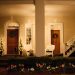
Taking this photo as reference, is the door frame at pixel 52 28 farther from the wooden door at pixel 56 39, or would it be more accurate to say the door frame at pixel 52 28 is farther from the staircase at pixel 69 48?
the staircase at pixel 69 48

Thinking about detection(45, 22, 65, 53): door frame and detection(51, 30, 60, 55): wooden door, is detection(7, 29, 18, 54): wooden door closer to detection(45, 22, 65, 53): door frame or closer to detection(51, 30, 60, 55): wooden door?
detection(45, 22, 65, 53): door frame

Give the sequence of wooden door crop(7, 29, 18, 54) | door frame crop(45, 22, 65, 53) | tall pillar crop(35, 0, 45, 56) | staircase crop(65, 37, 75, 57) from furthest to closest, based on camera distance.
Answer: wooden door crop(7, 29, 18, 54)
door frame crop(45, 22, 65, 53)
staircase crop(65, 37, 75, 57)
tall pillar crop(35, 0, 45, 56)

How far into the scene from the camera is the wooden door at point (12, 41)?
19.2m

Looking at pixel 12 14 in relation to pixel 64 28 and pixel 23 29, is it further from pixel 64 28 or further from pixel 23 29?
pixel 64 28

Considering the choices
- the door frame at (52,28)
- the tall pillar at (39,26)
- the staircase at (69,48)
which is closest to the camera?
the tall pillar at (39,26)

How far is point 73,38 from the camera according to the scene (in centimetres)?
1862

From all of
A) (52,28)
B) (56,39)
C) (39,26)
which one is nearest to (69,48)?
(56,39)

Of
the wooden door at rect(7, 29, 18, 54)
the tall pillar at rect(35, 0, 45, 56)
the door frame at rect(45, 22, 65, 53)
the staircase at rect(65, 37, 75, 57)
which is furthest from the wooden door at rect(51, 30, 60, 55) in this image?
the tall pillar at rect(35, 0, 45, 56)

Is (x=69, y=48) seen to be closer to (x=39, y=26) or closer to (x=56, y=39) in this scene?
(x=56, y=39)

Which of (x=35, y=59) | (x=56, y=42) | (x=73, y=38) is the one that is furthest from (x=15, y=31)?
(x=35, y=59)

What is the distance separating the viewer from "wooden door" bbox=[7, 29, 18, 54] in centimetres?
1922

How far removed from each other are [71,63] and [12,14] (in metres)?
10.9

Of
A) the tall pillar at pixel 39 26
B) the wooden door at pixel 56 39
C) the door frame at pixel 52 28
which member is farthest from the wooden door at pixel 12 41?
the tall pillar at pixel 39 26

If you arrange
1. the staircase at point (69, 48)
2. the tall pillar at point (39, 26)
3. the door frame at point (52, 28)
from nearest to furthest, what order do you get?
1. the tall pillar at point (39, 26)
2. the staircase at point (69, 48)
3. the door frame at point (52, 28)
